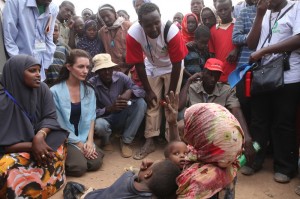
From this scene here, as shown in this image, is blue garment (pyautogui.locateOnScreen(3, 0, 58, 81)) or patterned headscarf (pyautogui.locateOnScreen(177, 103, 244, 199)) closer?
patterned headscarf (pyautogui.locateOnScreen(177, 103, 244, 199))

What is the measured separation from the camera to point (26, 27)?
12.7 ft

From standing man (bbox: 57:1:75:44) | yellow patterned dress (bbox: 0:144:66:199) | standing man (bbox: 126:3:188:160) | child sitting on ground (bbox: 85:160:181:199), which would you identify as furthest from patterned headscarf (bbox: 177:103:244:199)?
standing man (bbox: 57:1:75:44)

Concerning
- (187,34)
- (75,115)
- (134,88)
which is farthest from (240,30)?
(75,115)

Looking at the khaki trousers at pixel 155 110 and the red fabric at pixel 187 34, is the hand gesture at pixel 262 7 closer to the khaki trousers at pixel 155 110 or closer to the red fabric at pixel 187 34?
the khaki trousers at pixel 155 110

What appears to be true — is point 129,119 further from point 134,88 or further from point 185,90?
point 185,90

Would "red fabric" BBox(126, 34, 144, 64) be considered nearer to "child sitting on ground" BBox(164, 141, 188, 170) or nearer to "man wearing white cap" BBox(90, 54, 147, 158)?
"man wearing white cap" BBox(90, 54, 147, 158)

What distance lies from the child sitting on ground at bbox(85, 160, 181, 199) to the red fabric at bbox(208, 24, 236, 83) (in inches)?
98.2

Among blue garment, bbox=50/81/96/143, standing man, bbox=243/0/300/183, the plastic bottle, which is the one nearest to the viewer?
standing man, bbox=243/0/300/183

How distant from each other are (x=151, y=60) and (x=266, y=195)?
220 centimetres

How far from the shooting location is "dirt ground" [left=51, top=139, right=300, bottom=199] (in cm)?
322

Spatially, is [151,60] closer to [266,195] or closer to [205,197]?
[266,195]

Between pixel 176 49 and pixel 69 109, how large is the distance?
1.53 meters

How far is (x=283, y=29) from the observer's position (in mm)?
3135

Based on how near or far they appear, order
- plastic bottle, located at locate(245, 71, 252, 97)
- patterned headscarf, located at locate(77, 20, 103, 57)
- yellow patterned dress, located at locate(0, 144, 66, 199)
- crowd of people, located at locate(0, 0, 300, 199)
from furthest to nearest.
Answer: patterned headscarf, located at locate(77, 20, 103, 57) < plastic bottle, located at locate(245, 71, 252, 97) < yellow patterned dress, located at locate(0, 144, 66, 199) < crowd of people, located at locate(0, 0, 300, 199)
